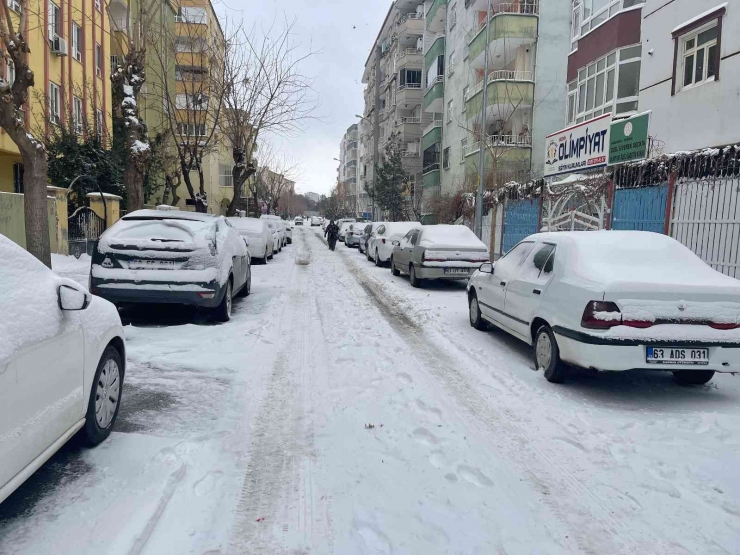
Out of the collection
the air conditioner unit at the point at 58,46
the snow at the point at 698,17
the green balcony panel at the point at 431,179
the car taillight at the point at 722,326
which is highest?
the air conditioner unit at the point at 58,46

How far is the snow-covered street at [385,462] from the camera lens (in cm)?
306

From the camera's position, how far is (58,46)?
24.1 m

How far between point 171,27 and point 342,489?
68.5 feet

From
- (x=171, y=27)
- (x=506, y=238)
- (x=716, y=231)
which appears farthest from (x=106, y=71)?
(x=716, y=231)

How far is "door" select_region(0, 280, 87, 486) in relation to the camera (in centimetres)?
276

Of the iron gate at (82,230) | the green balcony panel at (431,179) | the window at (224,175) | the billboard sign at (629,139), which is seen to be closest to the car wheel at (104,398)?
the billboard sign at (629,139)

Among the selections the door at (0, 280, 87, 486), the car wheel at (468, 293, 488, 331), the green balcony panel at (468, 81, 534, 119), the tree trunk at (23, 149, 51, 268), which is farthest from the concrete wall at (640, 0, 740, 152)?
the tree trunk at (23, 149, 51, 268)

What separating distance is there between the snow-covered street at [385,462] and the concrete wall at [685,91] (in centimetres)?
857

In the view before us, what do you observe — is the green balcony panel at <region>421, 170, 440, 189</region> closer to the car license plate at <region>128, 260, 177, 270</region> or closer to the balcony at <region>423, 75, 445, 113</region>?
the balcony at <region>423, 75, 445, 113</region>

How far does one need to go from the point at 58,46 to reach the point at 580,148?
21383 mm

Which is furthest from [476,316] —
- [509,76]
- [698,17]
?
[509,76]

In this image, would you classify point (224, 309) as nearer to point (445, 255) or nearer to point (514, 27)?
point (445, 255)

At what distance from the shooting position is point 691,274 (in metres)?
5.61

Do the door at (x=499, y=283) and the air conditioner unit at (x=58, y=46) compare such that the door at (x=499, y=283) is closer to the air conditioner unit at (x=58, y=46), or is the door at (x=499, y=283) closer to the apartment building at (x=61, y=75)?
the apartment building at (x=61, y=75)
